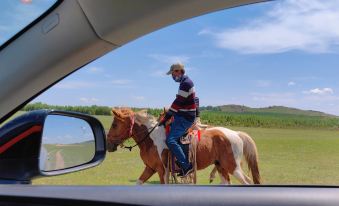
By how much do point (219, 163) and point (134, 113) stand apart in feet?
3.33

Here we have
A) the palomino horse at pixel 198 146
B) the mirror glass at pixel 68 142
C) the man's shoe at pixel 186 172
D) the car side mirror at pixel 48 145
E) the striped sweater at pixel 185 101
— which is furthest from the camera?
the palomino horse at pixel 198 146

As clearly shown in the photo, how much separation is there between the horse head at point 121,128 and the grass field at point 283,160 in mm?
91

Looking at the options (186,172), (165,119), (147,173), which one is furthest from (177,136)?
(147,173)

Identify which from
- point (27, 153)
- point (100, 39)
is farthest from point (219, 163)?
point (27, 153)

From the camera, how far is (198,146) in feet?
15.5

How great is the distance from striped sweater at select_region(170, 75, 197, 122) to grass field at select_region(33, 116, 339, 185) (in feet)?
1.98

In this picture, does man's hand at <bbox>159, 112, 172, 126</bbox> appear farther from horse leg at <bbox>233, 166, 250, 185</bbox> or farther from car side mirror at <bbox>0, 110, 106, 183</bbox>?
car side mirror at <bbox>0, 110, 106, 183</bbox>

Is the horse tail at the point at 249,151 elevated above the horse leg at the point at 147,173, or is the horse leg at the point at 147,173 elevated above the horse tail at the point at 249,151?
the horse tail at the point at 249,151

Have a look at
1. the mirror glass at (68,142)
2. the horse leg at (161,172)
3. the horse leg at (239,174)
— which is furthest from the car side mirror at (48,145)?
the horse leg at (239,174)

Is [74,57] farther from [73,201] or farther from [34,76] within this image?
[73,201]

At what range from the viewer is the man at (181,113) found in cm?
428

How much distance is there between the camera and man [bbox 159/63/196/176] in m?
4.28

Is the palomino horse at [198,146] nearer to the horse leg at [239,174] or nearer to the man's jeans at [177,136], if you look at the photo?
the horse leg at [239,174]

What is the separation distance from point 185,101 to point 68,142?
10.2 feet
